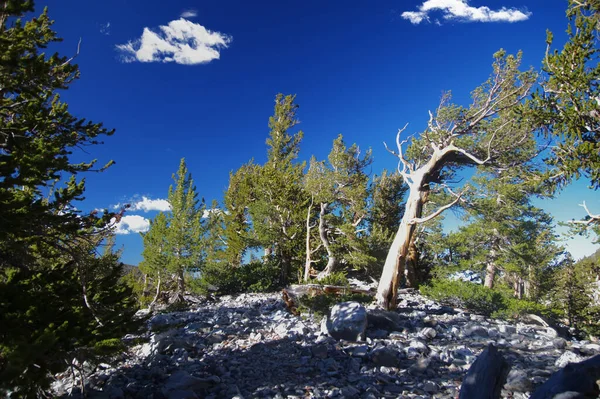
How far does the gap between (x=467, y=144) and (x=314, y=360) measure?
10450mm

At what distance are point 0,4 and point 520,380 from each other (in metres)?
10.7

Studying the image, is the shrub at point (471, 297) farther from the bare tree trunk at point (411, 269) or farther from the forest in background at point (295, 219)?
the bare tree trunk at point (411, 269)

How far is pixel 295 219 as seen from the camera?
21.5m

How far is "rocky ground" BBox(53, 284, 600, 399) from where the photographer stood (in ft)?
18.6

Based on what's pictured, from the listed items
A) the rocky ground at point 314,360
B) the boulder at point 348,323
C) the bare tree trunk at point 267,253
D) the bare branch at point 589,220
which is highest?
the bare tree trunk at point 267,253

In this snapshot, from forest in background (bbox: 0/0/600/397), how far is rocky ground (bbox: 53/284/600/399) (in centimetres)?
132

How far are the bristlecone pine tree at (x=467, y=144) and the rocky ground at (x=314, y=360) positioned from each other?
2692mm

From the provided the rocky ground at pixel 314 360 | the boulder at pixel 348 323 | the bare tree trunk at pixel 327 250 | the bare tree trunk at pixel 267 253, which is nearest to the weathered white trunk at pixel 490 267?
the bare tree trunk at pixel 327 250

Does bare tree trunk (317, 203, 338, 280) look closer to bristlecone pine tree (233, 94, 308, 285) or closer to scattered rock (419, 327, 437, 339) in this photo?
bristlecone pine tree (233, 94, 308, 285)

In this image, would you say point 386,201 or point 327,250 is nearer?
point 327,250

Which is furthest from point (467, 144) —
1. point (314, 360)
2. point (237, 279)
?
point (237, 279)

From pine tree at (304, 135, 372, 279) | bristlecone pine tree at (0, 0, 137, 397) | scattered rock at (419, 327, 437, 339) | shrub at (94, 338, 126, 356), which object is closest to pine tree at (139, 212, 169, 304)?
pine tree at (304, 135, 372, 279)

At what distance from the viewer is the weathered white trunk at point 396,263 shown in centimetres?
1211

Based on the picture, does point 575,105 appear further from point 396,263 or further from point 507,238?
point 507,238
